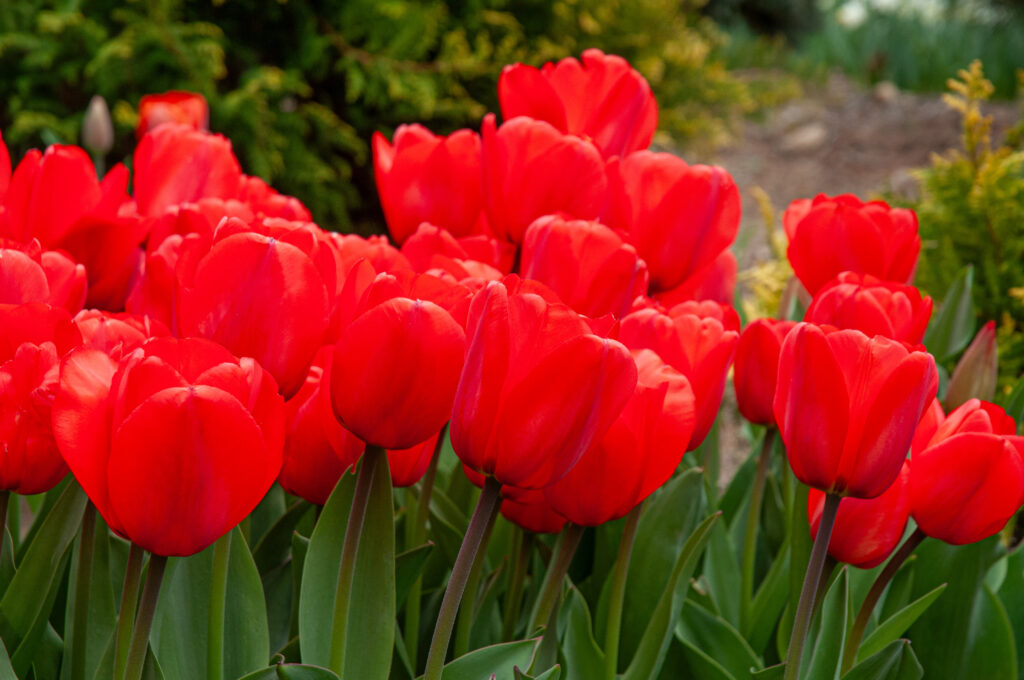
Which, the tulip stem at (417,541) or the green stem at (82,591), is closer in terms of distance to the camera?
the green stem at (82,591)

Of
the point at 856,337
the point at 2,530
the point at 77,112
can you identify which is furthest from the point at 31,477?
the point at 77,112

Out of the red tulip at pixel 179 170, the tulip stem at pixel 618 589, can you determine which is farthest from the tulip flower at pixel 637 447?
the red tulip at pixel 179 170

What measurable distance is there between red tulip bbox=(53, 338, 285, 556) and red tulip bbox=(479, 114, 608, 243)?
1.67 ft

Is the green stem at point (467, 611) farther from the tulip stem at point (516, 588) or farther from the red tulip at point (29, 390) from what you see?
the red tulip at point (29, 390)

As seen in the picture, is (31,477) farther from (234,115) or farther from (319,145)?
(319,145)

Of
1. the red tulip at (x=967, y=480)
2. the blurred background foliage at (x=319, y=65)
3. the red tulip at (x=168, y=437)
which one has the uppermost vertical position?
the red tulip at (x=168, y=437)

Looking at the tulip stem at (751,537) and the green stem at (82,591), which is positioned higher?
the green stem at (82,591)

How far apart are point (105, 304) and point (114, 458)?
Result: 1.81ft

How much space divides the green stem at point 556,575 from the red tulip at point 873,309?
0.33 m

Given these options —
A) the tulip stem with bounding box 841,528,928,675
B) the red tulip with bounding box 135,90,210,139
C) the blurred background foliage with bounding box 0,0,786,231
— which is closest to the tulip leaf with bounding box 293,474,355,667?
the tulip stem with bounding box 841,528,928,675

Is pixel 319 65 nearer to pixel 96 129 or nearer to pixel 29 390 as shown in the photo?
pixel 96 129

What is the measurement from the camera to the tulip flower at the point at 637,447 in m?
0.77

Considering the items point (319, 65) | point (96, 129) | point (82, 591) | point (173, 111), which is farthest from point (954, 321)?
point (319, 65)

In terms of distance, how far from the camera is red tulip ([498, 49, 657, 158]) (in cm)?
118
